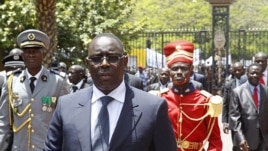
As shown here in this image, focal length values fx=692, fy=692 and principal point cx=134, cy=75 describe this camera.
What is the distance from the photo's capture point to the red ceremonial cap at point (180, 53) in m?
5.98

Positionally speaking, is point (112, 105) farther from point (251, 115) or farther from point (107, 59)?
point (251, 115)

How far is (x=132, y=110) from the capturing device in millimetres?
3762

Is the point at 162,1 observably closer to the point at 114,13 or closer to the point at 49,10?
the point at 114,13

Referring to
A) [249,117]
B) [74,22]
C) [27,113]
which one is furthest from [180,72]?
[74,22]

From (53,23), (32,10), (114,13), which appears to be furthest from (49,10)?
(114,13)

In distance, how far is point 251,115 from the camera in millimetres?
9156

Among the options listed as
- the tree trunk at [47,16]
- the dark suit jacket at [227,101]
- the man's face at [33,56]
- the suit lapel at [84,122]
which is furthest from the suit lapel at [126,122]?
the tree trunk at [47,16]

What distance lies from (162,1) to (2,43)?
30884 millimetres

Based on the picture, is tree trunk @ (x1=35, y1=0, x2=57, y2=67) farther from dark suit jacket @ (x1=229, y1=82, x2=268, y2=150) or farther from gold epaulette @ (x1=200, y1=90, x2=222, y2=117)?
gold epaulette @ (x1=200, y1=90, x2=222, y2=117)

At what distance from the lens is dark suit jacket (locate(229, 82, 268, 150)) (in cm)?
909

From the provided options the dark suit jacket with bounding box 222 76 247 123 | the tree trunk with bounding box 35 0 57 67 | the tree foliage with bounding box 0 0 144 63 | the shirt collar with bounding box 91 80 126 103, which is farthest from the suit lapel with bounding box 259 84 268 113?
the tree foliage with bounding box 0 0 144 63

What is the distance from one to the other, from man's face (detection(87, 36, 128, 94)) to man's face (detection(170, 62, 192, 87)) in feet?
7.07

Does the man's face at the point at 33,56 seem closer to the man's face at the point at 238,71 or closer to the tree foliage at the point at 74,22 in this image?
the man's face at the point at 238,71

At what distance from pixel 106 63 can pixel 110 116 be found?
299 mm
